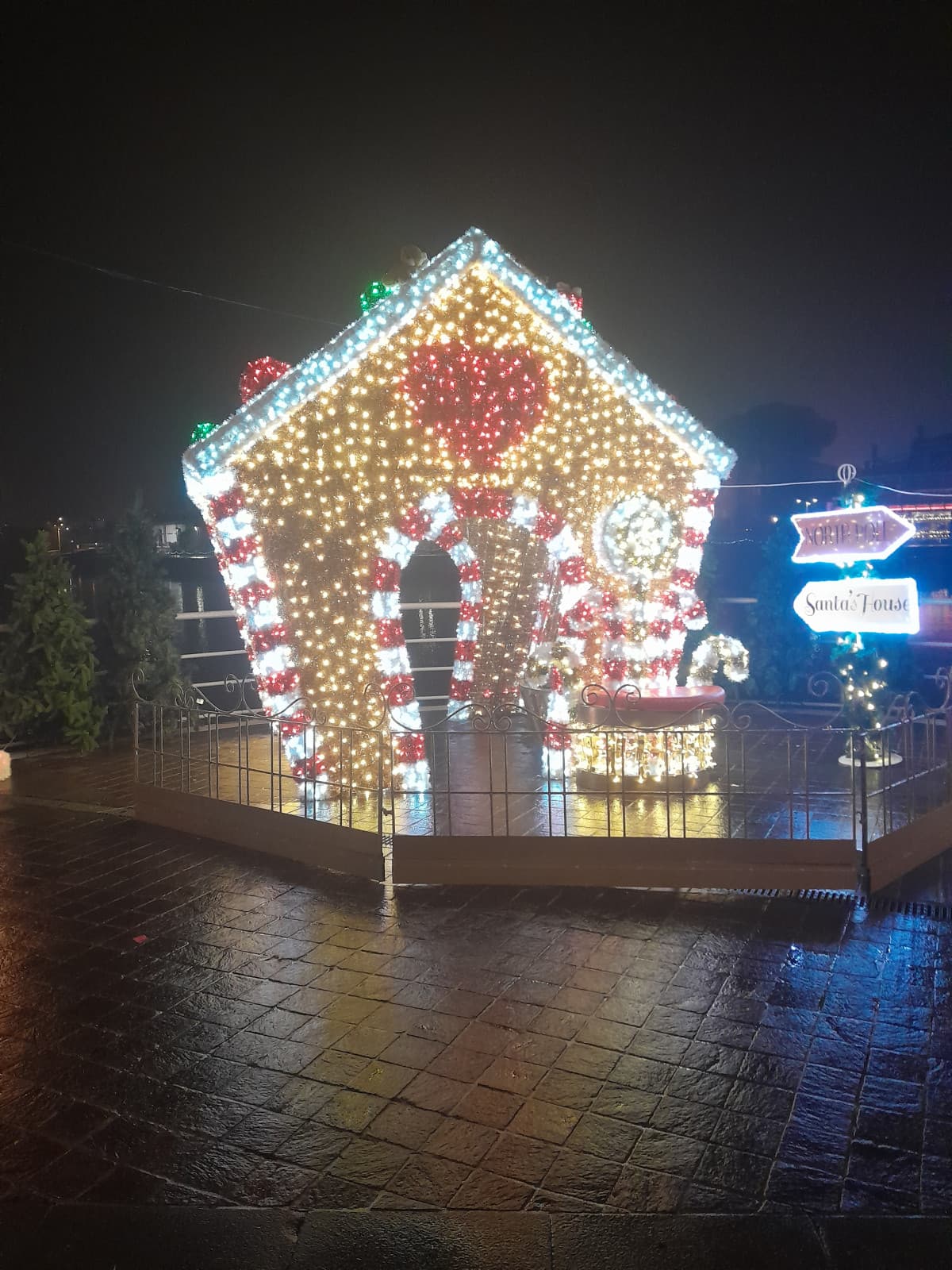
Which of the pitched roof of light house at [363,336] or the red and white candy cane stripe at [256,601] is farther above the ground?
the pitched roof of light house at [363,336]

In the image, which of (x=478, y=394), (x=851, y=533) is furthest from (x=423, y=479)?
(x=851, y=533)

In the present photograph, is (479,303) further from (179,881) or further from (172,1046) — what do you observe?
(172,1046)

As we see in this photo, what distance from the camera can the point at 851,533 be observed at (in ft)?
31.8

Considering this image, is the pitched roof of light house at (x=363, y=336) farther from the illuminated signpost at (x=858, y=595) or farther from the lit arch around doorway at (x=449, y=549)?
the illuminated signpost at (x=858, y=595)

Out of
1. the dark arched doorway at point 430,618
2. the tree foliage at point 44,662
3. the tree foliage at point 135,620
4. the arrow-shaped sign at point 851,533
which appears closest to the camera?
the arrow-shaped sign at point 851,533

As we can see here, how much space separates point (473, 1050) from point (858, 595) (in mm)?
7069

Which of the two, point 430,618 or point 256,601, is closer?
point 256,601

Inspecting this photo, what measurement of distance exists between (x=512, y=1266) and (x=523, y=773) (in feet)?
19.1

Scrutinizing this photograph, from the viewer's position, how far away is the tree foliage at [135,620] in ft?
38.8

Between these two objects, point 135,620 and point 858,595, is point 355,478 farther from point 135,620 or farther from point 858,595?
point 135,620

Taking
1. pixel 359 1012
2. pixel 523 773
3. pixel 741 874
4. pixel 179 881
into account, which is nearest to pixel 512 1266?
pixel 359 1012

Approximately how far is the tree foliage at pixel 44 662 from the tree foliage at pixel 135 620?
2.09 feet

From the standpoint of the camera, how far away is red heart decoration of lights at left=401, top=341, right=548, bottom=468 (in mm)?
7465

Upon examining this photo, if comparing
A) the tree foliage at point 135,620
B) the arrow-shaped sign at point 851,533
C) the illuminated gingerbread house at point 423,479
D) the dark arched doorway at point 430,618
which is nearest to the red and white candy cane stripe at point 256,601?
the illuminated gingerbread house at point 423,479
